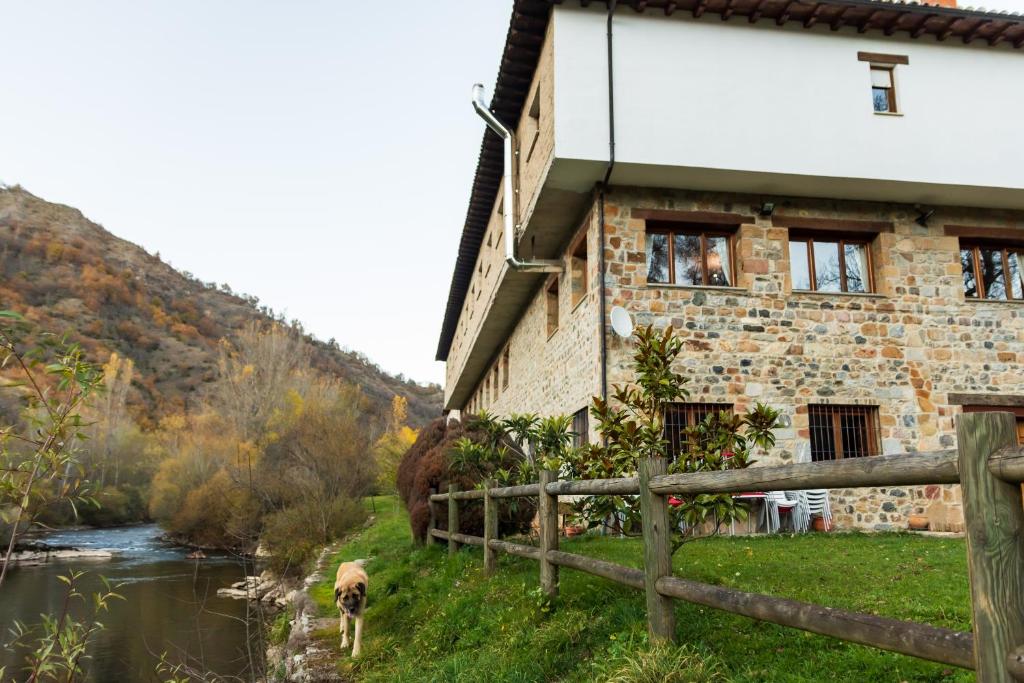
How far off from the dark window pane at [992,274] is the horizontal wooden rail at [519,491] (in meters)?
9.38

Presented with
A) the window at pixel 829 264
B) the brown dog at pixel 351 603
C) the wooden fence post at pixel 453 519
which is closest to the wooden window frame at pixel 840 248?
the window at pixel 829 264

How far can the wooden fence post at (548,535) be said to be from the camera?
5445 mm

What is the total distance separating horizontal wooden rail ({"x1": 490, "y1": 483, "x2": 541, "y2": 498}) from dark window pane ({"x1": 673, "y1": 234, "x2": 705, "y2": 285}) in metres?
5.17

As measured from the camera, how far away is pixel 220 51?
1859 cm

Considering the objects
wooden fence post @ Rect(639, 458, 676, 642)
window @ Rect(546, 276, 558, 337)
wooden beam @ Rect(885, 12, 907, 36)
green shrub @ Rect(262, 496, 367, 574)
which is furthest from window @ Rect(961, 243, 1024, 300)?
green shrub @ Rect(262, 496, 367, 574)

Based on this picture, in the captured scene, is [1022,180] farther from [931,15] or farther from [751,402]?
[751,402]

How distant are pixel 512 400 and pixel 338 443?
5.63 meters

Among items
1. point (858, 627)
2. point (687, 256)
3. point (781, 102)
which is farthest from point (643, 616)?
point (781, 102)

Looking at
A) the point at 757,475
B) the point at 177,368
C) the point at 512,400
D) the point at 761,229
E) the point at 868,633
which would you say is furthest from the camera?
the point at 177,368

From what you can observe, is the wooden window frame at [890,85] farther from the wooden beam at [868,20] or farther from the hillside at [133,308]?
the hillside at [133,308]

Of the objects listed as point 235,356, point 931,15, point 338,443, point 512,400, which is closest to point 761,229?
point 931,15

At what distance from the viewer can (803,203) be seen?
11203mm

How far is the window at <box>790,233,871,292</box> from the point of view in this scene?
11250 mm

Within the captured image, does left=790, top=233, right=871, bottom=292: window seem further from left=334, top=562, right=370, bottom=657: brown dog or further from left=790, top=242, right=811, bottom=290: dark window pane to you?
left=334, top=562, right=370, bottom=657: brown dog
